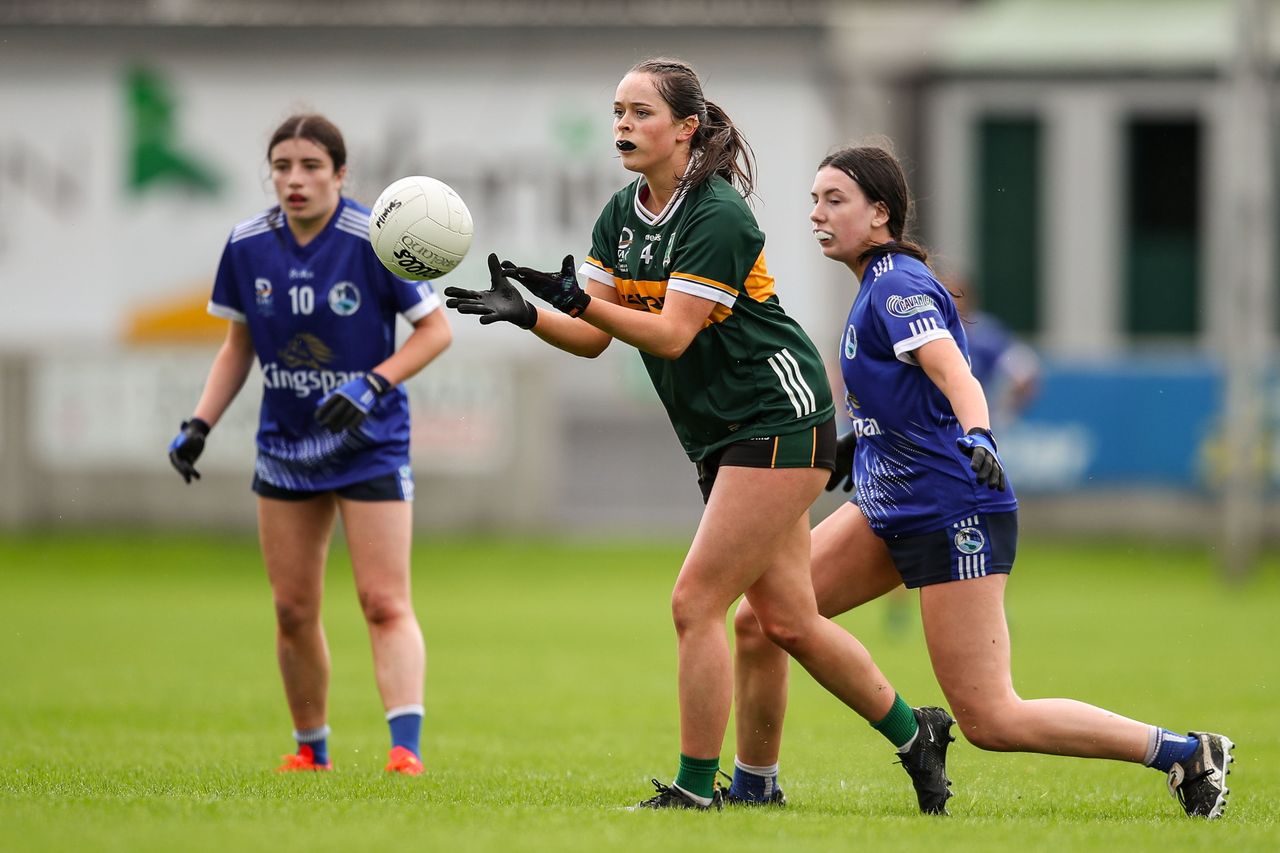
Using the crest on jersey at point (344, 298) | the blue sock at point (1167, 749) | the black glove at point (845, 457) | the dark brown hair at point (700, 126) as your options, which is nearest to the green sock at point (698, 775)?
the black glove at point (845, 457)

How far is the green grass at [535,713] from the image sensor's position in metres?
5.46

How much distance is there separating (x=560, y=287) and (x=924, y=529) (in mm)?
1473

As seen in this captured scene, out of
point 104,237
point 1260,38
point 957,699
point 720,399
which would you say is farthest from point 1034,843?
point 104,237

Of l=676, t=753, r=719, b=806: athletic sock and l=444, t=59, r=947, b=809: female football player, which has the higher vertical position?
l=444, t=59, r=947, b=809: female football player

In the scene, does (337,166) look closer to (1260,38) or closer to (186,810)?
(186,810)

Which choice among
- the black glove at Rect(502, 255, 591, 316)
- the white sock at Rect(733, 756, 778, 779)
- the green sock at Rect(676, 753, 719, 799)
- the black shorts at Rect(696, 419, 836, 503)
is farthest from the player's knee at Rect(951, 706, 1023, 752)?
the black glove at Rect(502, 255, 591, 316)

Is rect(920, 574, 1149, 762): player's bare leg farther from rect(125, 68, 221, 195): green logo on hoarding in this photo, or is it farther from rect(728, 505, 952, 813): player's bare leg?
rect(125, 68, 221, 195): green logo on hoarding

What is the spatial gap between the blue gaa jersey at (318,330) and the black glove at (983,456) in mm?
2410

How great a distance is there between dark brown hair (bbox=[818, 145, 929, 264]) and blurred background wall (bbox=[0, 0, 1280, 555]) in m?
12.4

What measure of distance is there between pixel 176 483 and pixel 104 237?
16.9ft

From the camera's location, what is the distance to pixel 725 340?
5.75 meters

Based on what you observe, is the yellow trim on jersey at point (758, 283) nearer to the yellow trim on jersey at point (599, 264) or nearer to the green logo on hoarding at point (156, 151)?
the yellow trim on jersey at point (599, 264)

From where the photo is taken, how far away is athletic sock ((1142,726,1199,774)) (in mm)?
5801

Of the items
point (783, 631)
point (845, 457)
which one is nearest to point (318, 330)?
point (845, 457)
